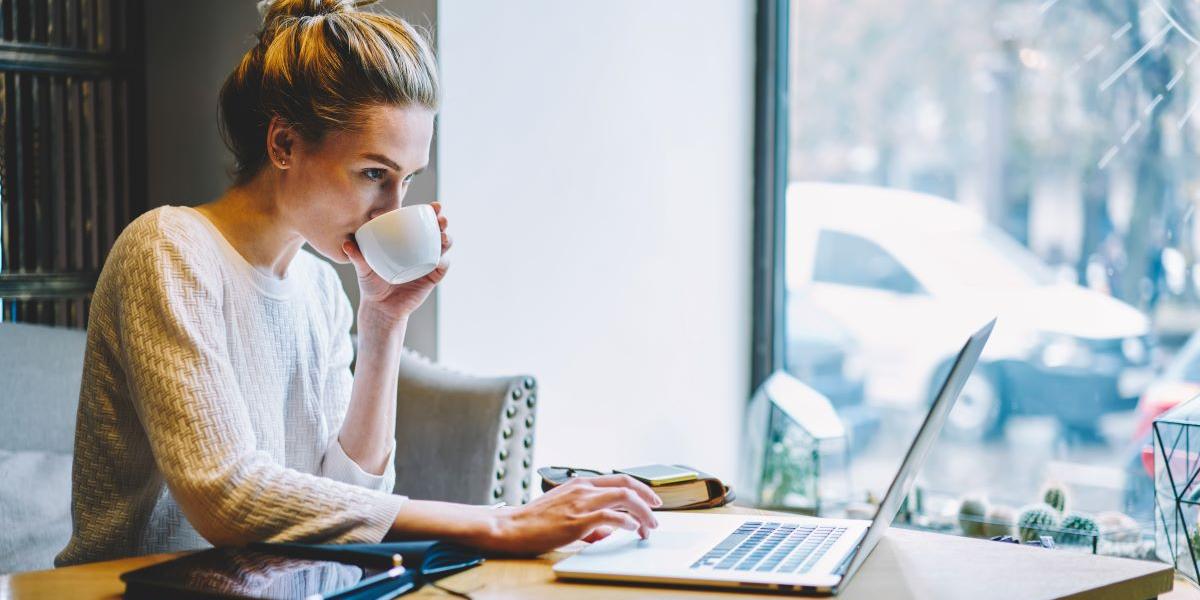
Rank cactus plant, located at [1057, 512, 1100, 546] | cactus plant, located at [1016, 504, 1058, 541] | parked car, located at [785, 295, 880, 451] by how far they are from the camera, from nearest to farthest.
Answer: cactus plant, located at [1057, 512, 1100, 546] < cactus plant, located at [1016, 504, 1058, 541] < parked car, located at [785, 295, 880, 451]

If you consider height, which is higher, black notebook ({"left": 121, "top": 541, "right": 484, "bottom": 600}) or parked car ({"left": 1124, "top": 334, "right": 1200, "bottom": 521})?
black notebook ({"left": 121, "top": 541, "right": 484, "bottom": 600})

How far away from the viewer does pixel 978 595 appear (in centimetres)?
100

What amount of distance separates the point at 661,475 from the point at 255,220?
57 centimetres

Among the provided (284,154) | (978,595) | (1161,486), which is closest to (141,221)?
A: (284,154)

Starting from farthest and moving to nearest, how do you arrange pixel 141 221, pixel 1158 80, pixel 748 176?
pixel 748 176 → pixel 1158 80 → pixel 141 221

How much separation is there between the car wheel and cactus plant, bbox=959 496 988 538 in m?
0.45

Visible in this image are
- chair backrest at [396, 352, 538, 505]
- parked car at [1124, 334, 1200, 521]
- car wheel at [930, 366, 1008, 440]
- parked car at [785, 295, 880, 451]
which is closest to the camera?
chair backrest at [396, 352, 538, 505]

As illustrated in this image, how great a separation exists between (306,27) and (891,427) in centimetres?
199

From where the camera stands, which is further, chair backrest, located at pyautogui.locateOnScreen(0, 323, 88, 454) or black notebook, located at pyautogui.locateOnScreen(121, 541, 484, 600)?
chair backrest, located at pyautogui.locateOnScreen(0, 323, 88, 454)

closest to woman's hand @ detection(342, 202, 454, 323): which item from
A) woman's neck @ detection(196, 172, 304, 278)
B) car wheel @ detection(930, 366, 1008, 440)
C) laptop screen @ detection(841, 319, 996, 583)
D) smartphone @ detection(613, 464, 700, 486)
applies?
woman's neck @ detection(196, 172, 304, 278)

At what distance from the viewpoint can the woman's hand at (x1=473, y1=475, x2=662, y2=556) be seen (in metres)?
1.11

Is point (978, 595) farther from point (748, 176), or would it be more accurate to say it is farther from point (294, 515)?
point (748, 176)

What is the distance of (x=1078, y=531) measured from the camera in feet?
6.16

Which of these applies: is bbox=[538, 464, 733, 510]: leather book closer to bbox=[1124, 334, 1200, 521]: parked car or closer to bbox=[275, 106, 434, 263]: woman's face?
bbox=[275, 106, 434, 263]: woman's face
